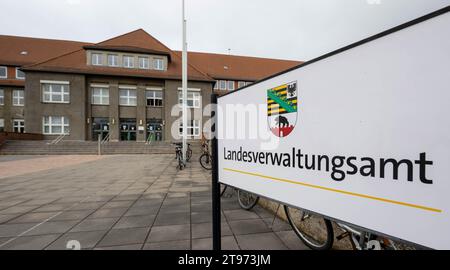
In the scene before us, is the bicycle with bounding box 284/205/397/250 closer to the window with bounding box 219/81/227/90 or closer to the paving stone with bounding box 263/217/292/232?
the paving stone with bounding box 263/217/292/232

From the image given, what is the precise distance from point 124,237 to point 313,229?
267 cm

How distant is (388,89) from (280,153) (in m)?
0.72

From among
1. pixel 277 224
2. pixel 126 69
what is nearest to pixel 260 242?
pixel 277 224

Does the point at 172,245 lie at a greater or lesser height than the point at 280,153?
lesser

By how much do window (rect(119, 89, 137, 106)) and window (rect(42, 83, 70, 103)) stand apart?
5.44 meters

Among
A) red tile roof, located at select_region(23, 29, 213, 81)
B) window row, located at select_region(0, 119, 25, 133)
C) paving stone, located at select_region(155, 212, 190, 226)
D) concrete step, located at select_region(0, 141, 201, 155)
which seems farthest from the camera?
window row, located at select_region(0, 119, 25, 133)

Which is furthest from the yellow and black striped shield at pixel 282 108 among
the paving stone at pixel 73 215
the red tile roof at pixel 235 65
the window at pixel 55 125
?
the red tile roof at pixel 235 65

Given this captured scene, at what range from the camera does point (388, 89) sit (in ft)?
3.16

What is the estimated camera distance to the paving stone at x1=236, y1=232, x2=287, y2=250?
9.02ft

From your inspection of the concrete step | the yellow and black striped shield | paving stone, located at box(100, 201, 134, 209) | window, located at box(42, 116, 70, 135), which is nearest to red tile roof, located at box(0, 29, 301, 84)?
window, located at box(42, 116, 70, 135)

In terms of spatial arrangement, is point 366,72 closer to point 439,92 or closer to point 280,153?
point 439,92

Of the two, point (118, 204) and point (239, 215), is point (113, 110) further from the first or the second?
point (239, 215)

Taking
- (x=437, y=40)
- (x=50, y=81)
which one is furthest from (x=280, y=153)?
(x=50, y=81)
